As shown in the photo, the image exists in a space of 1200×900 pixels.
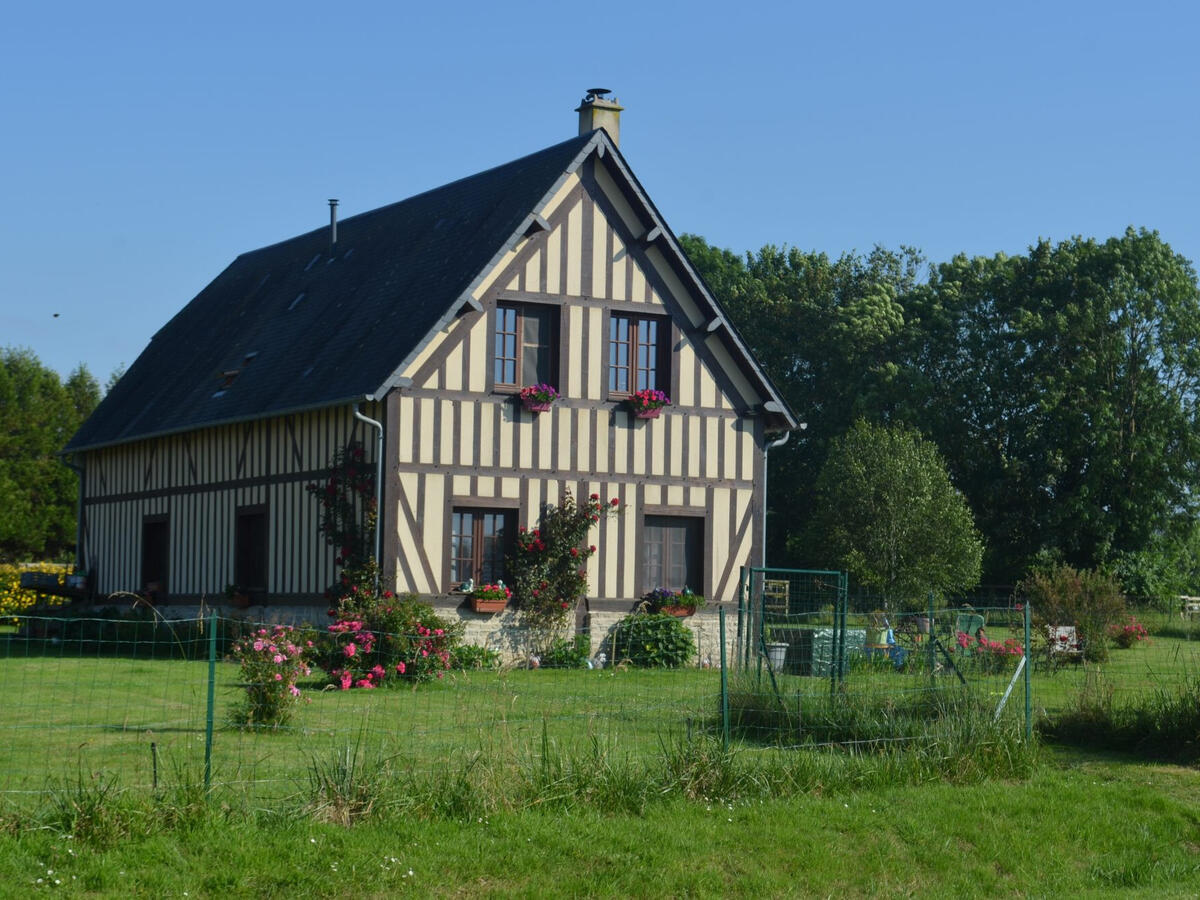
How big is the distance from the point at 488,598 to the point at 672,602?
112 inches

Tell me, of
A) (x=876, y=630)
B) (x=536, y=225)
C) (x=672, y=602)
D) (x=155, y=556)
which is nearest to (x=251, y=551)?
(x=155, y=556)

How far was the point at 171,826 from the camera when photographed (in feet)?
29.4

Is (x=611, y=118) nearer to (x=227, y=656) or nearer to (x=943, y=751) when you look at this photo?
(x=227, y=656)

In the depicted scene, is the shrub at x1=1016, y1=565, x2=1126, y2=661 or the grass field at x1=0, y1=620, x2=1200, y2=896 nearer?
the grass field at x1=0, y1=620, x2=1200, y2=896

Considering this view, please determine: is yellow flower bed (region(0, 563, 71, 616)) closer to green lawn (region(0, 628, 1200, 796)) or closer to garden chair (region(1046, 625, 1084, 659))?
green lawn (region(0, 628, 1200, 796))

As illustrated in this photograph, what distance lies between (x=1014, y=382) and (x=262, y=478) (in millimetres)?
26068

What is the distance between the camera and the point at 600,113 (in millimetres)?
24750

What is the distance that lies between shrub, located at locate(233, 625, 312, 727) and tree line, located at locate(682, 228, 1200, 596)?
26.7 meters

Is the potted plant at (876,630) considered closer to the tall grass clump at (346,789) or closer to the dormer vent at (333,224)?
the tall grass clump at (346,789)

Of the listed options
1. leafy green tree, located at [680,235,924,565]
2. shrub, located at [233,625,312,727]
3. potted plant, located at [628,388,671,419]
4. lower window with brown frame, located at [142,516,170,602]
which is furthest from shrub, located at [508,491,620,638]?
leafy green tree, located at [680,235,924,565]

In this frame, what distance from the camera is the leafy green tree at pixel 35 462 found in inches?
1657

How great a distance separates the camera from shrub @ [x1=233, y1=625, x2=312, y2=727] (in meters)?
13.1

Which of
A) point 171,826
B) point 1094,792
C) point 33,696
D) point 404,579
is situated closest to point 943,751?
point 1094,792

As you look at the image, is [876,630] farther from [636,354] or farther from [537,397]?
[636,354]
